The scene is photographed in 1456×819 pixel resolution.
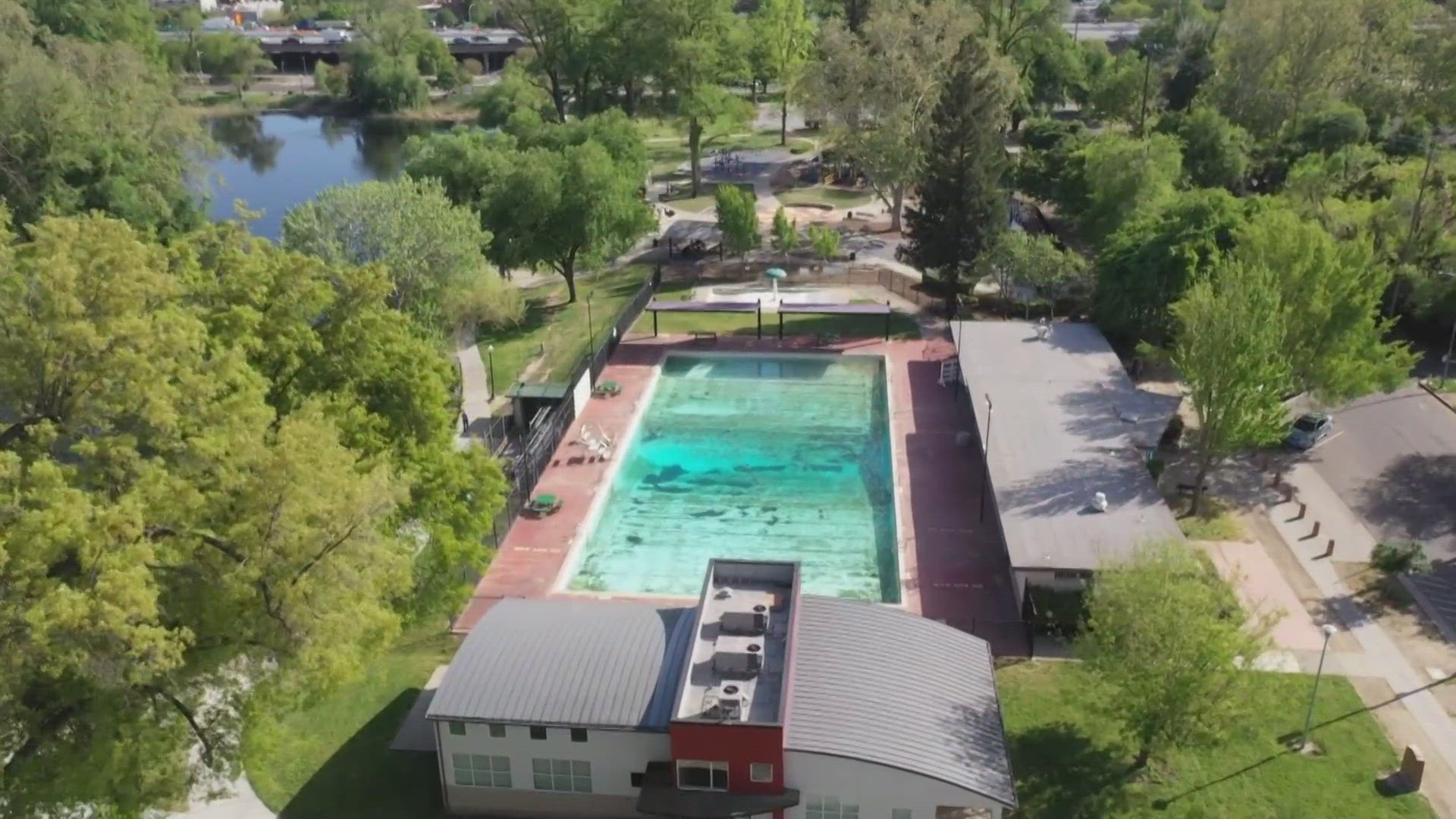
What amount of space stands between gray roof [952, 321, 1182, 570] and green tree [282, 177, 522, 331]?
20.6 meters

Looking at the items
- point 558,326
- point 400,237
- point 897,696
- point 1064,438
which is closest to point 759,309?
point 558,326

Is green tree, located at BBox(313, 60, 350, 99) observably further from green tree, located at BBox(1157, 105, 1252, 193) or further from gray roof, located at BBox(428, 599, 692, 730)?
gray roof, located at BBox(428, 599, 692, 730)

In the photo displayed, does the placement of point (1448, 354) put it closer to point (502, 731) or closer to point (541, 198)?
point (541, 198)

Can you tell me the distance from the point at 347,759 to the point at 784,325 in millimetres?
33349

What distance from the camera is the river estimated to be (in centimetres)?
8969

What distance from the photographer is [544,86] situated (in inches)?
3521

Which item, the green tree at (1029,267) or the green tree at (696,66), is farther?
the green tree at (696,66)

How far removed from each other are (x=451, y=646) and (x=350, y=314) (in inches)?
378

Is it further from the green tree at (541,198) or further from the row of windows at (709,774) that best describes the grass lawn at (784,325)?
the row of windows at (709,774)

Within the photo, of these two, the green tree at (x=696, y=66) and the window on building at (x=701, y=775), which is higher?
the green tree at (x=696, y=66)

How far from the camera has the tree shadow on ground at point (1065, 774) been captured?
2414 cm

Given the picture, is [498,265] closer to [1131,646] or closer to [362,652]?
[362,652]

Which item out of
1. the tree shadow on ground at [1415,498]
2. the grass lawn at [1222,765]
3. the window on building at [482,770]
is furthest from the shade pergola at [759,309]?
the window on building at [482,770]

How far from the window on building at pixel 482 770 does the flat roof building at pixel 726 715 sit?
0.12 ft
